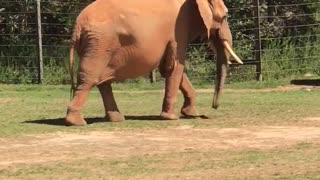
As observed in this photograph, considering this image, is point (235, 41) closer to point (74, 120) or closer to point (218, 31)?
point (218, 31)

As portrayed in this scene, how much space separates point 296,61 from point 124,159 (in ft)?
40.3

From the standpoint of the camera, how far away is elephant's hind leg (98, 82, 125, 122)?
11.4 meters

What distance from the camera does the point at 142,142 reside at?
938 centimetres

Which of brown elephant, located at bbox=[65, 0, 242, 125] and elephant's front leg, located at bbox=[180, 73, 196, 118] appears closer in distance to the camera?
brown elephant, located at bbox=[65, 0, 242, 125]

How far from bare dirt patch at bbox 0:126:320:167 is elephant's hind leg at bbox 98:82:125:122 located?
1095 millimetres

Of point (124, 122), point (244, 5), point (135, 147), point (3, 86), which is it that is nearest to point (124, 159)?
point (135, 147)

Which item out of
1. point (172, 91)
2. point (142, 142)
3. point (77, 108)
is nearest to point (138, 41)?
point (172, 91)

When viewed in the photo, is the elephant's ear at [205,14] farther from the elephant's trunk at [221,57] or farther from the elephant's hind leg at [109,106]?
the elephant's hind leg at [109,106]

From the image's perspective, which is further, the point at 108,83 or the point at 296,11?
the point at 296,11

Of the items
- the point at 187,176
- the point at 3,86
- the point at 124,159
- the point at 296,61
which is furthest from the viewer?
the point at 296,61

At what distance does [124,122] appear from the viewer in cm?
1131

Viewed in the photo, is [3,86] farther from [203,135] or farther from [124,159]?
[124,159]

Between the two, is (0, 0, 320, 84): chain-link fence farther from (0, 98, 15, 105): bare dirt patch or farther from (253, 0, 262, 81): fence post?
(0, 98, 15, 105): bare dirt patch

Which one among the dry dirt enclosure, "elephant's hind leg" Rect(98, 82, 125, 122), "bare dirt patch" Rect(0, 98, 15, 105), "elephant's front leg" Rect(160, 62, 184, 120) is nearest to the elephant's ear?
"elephant's front leg" Rect(160, 62, 184, 120)
